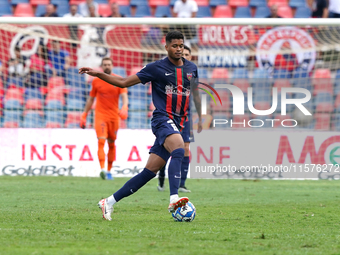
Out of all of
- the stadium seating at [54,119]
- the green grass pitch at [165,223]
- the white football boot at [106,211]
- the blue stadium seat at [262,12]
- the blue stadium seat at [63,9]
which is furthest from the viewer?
the blue stadium seat at [63,9]

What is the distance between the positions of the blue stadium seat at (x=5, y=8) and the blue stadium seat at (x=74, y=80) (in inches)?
172

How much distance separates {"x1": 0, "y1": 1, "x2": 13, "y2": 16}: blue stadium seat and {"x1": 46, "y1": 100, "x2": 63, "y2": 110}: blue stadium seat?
492 centimetres

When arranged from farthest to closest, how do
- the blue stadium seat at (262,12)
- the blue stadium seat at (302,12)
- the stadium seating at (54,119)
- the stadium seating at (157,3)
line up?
the stadium seating at (157,3) < the blue stadium seat at (302,12) < the blue stadium seat at (262,12) < the stadium seating at (54,119)

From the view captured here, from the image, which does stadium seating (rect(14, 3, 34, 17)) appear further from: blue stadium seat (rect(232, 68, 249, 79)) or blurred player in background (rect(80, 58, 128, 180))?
blurred player in background (rect(80, 58, 128, 180))

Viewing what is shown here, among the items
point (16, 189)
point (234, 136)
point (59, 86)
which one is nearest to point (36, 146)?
point (59, 86)

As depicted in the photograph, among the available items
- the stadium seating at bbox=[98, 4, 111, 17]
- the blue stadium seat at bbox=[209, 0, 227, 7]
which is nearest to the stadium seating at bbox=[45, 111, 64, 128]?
the stadium seating at bbox=[98, 4, 111, 17]

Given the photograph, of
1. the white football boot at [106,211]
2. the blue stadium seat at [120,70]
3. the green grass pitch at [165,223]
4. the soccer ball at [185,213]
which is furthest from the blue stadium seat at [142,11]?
the soccer ball at [185,213]

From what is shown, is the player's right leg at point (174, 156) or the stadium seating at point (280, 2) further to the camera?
the stadium seating at point (280, 2)

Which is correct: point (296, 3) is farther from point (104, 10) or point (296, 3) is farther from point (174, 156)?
point (174, 156)

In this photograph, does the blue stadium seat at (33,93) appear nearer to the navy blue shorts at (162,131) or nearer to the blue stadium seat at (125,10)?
the blue stadium seat at (125,10)

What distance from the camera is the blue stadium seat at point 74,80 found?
46.3 feet

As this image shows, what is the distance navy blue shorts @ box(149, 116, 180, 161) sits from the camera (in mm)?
5641

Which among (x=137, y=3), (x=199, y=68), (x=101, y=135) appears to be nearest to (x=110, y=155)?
(x=101, y=135)

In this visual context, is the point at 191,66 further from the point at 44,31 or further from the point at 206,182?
the point at 44,31
